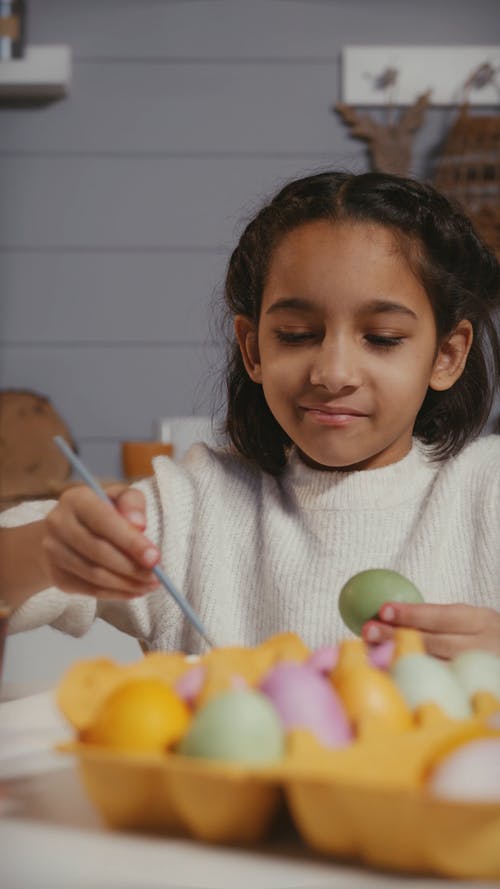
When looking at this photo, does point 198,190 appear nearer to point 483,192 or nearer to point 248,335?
point 483,192

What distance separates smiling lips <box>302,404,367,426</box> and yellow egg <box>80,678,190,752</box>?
529 mm

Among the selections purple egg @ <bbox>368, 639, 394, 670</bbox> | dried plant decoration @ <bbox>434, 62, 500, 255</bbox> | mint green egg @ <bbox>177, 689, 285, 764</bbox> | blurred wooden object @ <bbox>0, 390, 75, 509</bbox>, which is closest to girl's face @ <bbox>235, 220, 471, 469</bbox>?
purple egg @ <bbox>368, 639, 394, 670</bbox>

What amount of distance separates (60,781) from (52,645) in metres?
1.09

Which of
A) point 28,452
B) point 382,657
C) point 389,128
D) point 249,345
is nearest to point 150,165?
point 389,128

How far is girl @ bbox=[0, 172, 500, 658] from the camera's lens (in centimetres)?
87

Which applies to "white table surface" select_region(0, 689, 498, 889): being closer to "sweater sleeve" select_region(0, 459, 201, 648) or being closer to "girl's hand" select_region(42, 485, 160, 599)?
"girl's hand" select_region(42, 485, 160, 599)

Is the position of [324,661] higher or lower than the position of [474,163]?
lower

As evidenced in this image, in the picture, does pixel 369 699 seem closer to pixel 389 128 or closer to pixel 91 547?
pixel 91 547

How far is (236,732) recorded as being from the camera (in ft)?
1.10

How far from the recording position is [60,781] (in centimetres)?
43

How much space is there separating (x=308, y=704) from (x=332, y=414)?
54 cm

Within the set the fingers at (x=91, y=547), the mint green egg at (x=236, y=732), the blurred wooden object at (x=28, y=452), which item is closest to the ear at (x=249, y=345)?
the fingers at (x=91, y=547)

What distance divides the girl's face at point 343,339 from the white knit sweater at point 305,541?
77mm

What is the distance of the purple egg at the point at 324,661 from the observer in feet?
1.41
